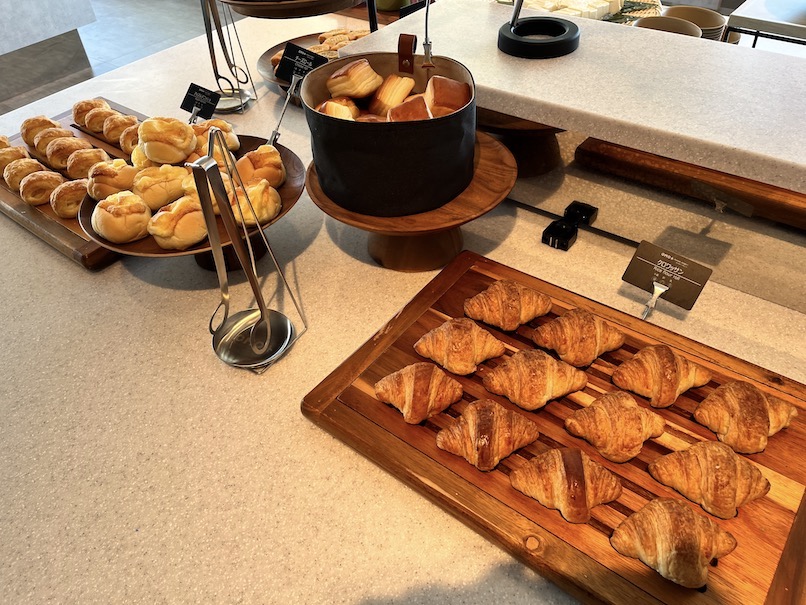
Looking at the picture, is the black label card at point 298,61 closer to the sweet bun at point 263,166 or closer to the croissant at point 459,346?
the sweet bun at point 263,166

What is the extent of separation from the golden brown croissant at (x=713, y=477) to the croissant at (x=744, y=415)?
0.12ft

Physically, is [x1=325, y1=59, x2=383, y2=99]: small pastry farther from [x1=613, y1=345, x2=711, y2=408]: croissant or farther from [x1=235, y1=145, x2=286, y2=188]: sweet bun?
[x1=613, y1=345, x2=711, y2=408]: croissant

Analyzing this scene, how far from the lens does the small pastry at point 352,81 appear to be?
105 centimetres

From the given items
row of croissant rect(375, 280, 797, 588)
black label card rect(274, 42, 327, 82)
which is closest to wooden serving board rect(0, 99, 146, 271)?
black label card rect(274, 42, 327, 82)

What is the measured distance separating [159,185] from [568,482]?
93 centimetres

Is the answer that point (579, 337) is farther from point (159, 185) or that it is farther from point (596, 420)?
point (159, 185)

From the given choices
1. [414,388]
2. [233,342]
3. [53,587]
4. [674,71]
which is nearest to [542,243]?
[674,71]

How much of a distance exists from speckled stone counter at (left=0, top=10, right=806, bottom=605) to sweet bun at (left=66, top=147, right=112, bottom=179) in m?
0.20

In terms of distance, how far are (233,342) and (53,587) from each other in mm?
454

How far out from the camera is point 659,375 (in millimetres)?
847

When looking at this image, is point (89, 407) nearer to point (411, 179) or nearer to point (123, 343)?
point (123, 343)

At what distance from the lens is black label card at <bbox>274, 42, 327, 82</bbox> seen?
1286 mm

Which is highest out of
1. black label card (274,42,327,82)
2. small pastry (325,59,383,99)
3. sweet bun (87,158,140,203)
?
small pastry (325,59,383,99)

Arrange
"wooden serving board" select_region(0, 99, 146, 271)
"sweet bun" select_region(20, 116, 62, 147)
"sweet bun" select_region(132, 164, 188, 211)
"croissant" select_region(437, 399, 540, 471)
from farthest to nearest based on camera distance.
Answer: "sweet bun" select_region(20, 116, 62, 147), "wooden serving board" select_region(0, 99, 146, 271), "sweet bun" select_region(132, 164, 188, 211), "croissant" select_region(437, 399, 540, 471)
